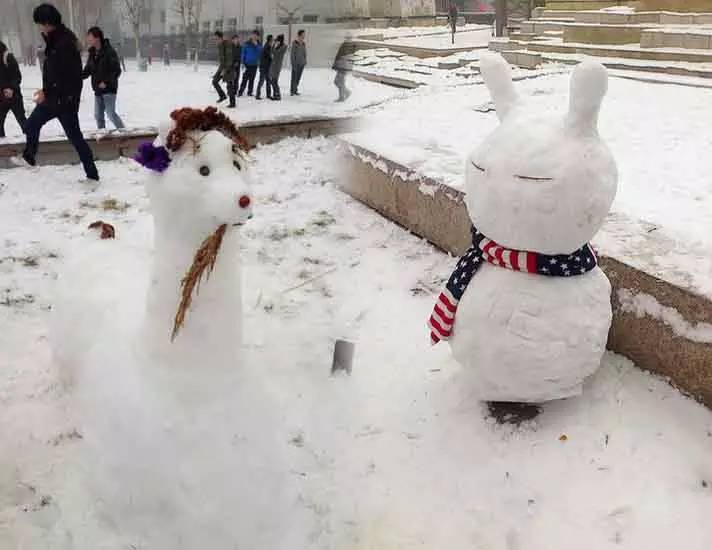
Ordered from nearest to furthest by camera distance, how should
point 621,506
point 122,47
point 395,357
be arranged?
1. point 122,47
2. point 621,506
3. point 395,357

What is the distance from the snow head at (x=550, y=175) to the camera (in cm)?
118

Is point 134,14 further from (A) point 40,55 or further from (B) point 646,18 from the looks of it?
(B) point 646,18

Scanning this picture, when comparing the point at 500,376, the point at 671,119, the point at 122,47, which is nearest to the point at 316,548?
the point at 500,376

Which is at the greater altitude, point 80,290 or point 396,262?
point 80,290

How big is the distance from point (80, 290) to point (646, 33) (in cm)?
591

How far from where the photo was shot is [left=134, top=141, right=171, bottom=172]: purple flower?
92 cm

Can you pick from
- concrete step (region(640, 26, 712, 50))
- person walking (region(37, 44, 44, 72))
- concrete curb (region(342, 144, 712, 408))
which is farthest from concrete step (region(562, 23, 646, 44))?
person walking (region(37, 44, 44, 72))

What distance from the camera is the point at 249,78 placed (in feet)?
2.99

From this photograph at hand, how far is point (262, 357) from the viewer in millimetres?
1526

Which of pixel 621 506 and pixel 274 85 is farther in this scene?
pixel 621 506

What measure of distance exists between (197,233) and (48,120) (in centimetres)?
26

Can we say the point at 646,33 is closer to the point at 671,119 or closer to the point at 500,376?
the point at 671,119

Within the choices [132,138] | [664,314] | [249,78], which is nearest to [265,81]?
[249,78]

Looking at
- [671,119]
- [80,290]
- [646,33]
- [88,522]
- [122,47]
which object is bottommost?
[88,522]
